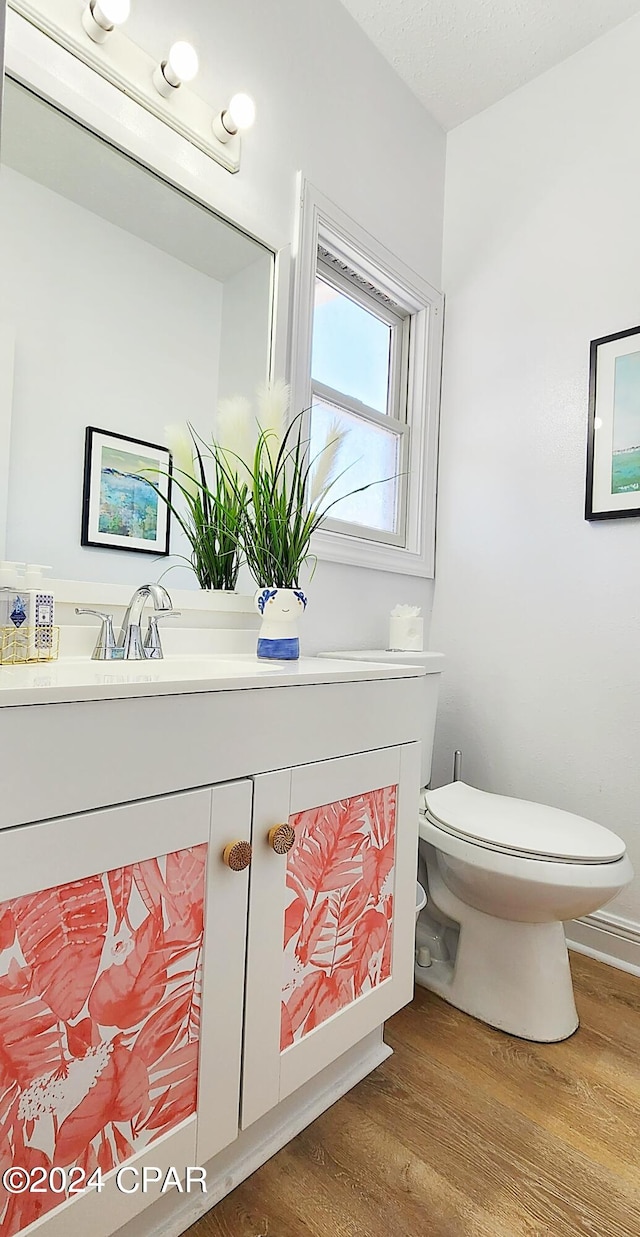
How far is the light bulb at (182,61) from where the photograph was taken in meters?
1.33

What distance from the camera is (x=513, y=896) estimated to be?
1.36 metres

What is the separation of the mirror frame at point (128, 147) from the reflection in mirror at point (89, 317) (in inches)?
0.6

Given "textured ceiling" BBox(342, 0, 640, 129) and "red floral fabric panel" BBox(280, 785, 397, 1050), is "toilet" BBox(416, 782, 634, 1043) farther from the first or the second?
"textured ceiling" BBox(342, 0, 640, 129)

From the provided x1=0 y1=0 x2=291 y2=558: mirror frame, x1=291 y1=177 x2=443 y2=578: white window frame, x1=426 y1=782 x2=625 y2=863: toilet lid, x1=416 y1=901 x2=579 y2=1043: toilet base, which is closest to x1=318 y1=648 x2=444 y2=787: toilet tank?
x1=426 y1=782 x2=625 y2=863: toilet lid

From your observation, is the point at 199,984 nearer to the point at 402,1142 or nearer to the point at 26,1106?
the point at 26,1106

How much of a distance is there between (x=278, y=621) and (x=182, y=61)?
45.3 inches

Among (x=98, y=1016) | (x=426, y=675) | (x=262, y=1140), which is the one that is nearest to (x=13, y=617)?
(x=98, y=1016)

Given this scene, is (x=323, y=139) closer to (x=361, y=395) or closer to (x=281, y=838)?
(x=361, y=395)

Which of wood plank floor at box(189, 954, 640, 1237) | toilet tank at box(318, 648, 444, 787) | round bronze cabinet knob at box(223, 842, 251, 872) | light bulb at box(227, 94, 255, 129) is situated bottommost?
wood plank floor at box(189, 954, 640, 1237)

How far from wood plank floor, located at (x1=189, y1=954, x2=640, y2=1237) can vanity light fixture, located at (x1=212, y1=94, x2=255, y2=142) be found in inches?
78.5

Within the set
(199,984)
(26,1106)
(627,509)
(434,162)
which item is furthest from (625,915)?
(434,162)

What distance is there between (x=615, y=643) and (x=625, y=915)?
0.72m

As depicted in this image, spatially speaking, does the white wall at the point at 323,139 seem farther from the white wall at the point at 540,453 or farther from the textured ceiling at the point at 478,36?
the white wall at the point at 540,453

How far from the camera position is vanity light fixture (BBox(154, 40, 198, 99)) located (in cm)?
133
